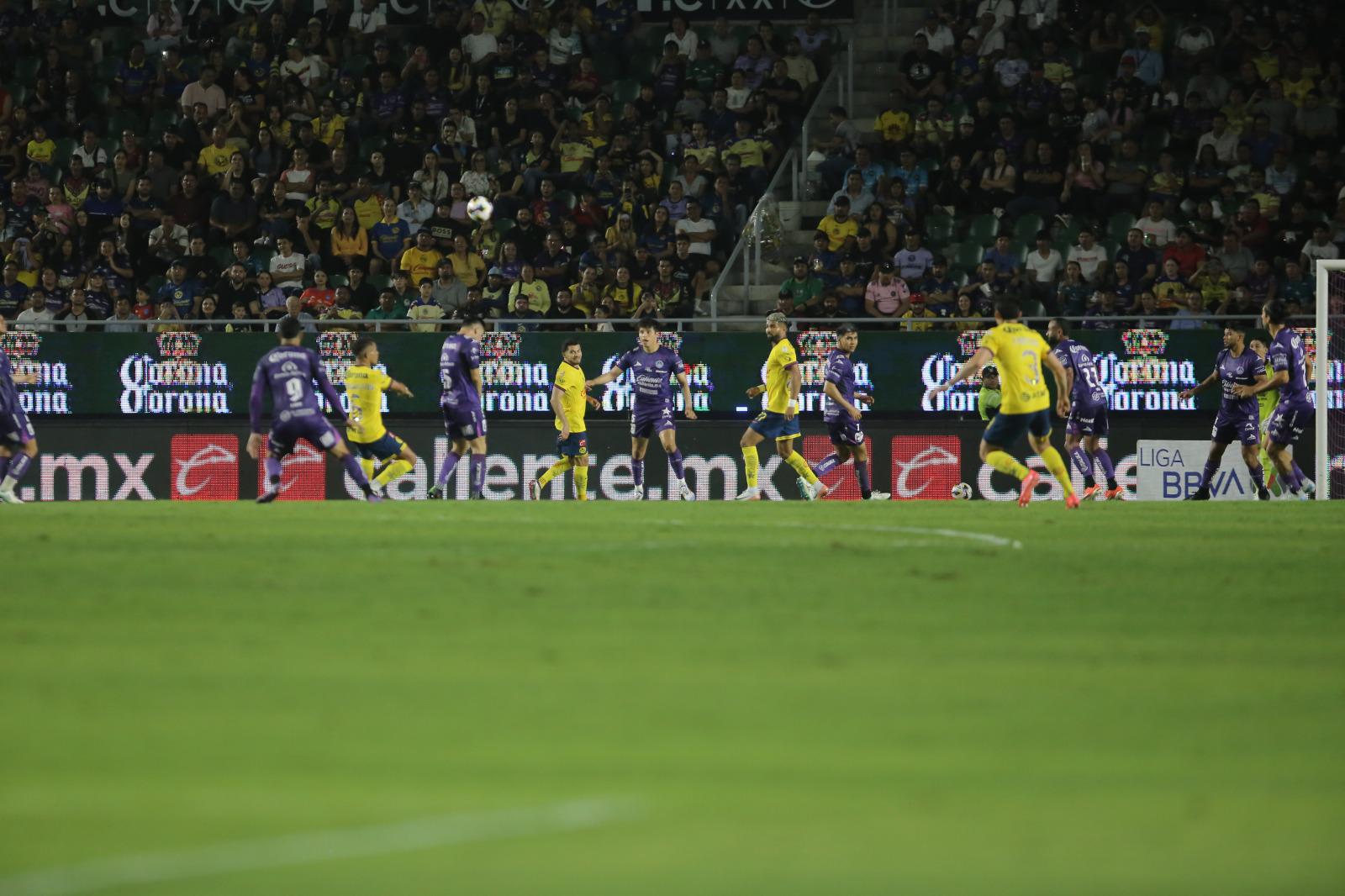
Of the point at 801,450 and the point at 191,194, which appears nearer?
the point at 801,450

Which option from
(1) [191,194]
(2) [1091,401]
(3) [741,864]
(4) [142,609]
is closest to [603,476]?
(2) [1091,401]

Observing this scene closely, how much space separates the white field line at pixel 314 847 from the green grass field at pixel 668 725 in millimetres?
15

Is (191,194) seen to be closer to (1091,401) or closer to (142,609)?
(1091,401)

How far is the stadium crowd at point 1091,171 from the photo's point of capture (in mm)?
26234

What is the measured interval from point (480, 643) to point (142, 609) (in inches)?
86.2

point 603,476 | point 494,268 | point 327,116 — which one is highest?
point 327,116

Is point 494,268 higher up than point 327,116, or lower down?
lower down

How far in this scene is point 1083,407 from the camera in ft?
81.1

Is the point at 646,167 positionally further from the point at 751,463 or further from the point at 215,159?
the point at 215,159

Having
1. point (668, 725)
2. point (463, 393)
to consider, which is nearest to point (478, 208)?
point (463, 393)

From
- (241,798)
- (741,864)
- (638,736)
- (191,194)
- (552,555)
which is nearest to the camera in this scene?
(741,864)

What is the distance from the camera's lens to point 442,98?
31172 millimetres

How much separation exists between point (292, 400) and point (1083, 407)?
35.2ft

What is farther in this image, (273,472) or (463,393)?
(463,393)
